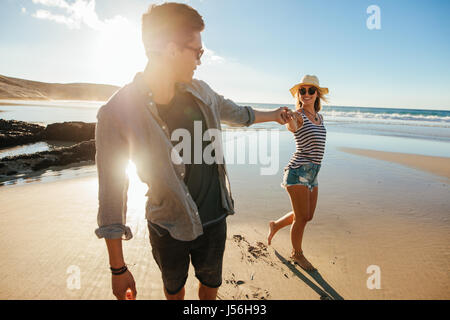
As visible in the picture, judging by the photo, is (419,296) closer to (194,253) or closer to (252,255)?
(252,255)

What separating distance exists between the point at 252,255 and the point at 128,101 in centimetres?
285

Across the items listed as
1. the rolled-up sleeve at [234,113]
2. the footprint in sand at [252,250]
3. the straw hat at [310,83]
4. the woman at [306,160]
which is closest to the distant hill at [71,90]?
the footprint in sand at [252,250]

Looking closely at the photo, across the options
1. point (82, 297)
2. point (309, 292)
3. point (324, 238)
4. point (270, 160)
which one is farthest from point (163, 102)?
point (270, 160)

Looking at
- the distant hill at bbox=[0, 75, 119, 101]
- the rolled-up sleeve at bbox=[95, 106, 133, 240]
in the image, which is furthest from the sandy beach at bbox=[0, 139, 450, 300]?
the distant hill at bbox=[0, 75, 119, 101]

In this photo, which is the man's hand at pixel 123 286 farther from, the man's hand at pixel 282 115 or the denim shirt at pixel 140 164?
the man's hand at pixel 282 115


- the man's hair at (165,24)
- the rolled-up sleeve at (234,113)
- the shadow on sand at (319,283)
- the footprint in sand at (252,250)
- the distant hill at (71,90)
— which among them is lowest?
the shadow on sand at (319,283)

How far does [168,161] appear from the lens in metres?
1.38

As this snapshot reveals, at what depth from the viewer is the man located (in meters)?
1.27

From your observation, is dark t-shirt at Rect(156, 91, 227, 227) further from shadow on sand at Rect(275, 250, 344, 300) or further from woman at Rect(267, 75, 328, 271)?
shadow on sand at Rect(275, 250, 344, 300)

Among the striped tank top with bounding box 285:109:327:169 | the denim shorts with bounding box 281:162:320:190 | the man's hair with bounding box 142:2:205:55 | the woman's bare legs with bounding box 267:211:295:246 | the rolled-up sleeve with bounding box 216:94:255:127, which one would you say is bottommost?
the woman's bare legs with bounding box 267:211:295:246

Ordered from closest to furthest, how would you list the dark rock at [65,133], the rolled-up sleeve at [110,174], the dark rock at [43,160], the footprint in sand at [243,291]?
the rolled-up sleeve at [110,174] → the footprint in sand at [243,291] → the dark rock at [43,160] → the dark rock at [65,133]

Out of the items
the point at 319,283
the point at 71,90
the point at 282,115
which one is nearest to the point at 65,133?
the point at 282,115

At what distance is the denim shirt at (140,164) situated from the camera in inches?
48.8

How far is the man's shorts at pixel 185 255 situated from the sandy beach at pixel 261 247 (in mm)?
1122
